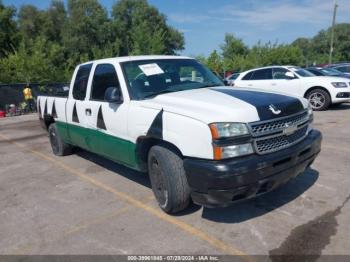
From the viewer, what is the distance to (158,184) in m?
4.21

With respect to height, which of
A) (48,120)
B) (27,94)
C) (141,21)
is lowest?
(27,94)

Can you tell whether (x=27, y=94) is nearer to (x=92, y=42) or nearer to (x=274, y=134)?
(x=274, y=134)

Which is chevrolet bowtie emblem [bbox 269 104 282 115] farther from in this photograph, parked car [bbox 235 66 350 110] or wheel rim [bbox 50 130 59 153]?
parked car [bbox 235 66 350 110]

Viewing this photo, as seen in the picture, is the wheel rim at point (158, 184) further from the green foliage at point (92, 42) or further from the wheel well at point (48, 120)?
the green foliage at point (92, 42)

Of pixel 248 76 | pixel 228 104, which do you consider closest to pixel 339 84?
pixel 248 76

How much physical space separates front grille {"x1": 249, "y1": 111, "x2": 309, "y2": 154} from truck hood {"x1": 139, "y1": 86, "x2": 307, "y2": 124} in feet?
0.23

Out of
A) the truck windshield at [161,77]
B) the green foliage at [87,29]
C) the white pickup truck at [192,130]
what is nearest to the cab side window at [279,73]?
the white pickup truck at [192,130]

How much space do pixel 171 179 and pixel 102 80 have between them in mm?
2176

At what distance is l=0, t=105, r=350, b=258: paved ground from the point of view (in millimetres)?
3496

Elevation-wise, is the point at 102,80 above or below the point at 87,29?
below

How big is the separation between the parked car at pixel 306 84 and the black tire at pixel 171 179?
26.9 feet

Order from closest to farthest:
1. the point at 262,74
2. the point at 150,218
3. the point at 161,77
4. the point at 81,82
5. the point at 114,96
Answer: the point at 150,218 → the point at 114,96 → the point at 161,77 → the point at 81,82 → the point at 262,74

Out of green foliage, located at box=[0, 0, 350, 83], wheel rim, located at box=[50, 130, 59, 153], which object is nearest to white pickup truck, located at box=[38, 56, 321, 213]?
wheel rim, located at box=[50, 130, 59, 153]

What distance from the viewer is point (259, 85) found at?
13.1 metres
